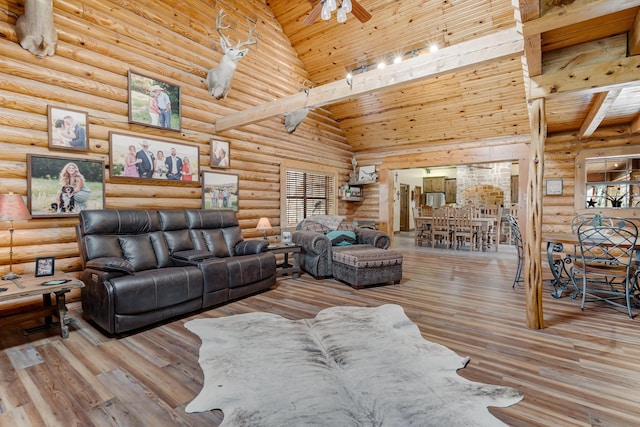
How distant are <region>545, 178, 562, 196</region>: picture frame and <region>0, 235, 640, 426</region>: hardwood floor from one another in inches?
130

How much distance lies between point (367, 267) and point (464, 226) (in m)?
4.60

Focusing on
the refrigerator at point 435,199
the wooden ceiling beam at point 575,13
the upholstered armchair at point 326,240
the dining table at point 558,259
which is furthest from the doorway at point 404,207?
the wooden ceiling beam at point 575,13

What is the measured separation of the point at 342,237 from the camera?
5.23 m

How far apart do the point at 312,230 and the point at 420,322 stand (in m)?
2.87

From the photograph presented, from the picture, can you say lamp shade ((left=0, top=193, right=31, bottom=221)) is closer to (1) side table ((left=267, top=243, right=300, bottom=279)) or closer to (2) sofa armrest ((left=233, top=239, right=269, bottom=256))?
(2) sofa armrest ((left=233, top=239, right=269, bottom=256))

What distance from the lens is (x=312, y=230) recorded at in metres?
5.51

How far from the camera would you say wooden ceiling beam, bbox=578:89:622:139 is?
3591 mm

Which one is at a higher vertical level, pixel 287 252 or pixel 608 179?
pixel 608 179

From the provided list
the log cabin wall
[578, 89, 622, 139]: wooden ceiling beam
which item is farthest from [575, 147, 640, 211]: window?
[578, 89, 622, 139]: wooden ceiling beam

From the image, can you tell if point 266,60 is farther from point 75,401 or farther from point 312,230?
point 75,401

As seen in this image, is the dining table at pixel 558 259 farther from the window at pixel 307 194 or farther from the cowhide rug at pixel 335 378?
the window at pixel 307 194

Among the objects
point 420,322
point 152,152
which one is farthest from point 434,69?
point 152,152

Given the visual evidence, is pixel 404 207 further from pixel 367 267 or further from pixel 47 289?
pixel 47 289

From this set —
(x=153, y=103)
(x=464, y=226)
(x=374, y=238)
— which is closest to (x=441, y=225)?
(x=464, y=226)
